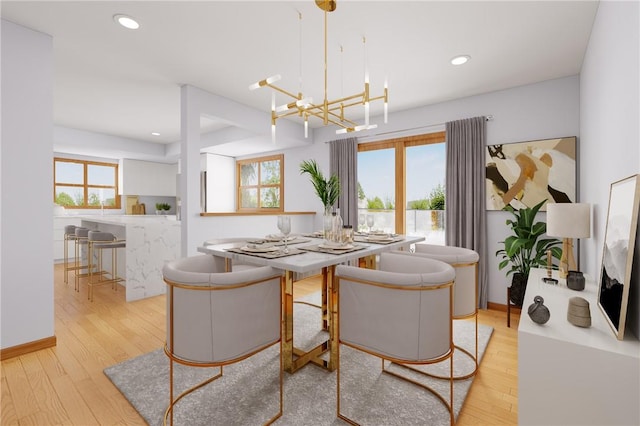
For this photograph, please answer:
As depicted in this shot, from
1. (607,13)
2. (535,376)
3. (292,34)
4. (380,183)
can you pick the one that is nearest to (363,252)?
(535,376)

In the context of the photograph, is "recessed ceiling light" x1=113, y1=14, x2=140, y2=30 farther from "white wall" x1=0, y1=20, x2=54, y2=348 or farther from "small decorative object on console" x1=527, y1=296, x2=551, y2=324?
"small decorative object on console" x1=527, y1=296, x2=551, y2=324

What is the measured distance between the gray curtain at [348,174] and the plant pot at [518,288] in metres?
2.26

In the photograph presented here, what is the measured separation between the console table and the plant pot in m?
1.88

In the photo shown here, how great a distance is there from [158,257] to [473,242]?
4.05m

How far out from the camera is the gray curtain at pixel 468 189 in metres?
3.60

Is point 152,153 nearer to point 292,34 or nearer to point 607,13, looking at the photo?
point 292,34

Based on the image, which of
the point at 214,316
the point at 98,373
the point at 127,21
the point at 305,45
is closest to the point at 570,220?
the point at 214,316

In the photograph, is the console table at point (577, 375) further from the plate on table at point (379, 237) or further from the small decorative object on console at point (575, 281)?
the plate on table at point (379, 237)

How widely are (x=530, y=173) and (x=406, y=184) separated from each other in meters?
1.54

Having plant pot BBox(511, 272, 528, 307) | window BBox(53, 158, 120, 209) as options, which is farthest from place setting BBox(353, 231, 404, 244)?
window BBox(53, 158, 120, 209)

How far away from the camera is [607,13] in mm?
1817

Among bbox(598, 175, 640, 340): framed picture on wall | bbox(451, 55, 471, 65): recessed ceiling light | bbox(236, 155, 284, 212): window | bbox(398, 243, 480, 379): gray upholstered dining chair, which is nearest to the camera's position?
bbox(598, 175, 640, 340): framed picture on wall

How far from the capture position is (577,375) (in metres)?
1.08

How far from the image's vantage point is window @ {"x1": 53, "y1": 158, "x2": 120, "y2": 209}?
21.2 ft
